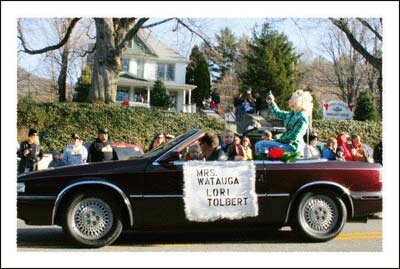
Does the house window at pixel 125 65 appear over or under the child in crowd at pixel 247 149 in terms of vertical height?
over

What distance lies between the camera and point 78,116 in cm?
2080

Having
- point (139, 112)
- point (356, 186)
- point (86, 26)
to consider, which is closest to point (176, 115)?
point (139, 112)

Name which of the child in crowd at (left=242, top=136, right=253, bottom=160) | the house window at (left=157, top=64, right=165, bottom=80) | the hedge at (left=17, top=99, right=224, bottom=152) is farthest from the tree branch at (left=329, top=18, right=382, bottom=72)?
the house window at (left=157, top=64, right=165, bottom=80)

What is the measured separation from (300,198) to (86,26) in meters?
21.0

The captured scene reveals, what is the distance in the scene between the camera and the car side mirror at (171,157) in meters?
7.13

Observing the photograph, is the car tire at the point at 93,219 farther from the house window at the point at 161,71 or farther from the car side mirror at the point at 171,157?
the house window at the point at 161,71

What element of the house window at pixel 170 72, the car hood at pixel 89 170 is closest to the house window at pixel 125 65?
the house window at pixel 170 72

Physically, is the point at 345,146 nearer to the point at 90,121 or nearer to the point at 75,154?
the point at 75,154

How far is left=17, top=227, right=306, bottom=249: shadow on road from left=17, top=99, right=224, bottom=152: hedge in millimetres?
11848

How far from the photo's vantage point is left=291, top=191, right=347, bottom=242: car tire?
7355mm

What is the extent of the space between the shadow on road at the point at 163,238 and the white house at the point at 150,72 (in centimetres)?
3219

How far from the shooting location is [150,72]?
4528cm

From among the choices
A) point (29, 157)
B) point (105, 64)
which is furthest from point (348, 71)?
point (29, 157)

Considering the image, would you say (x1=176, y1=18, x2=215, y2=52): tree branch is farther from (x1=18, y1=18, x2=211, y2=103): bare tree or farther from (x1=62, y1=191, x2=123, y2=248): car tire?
(x1=62, y1=191, x2=123, y2=248): car tire
